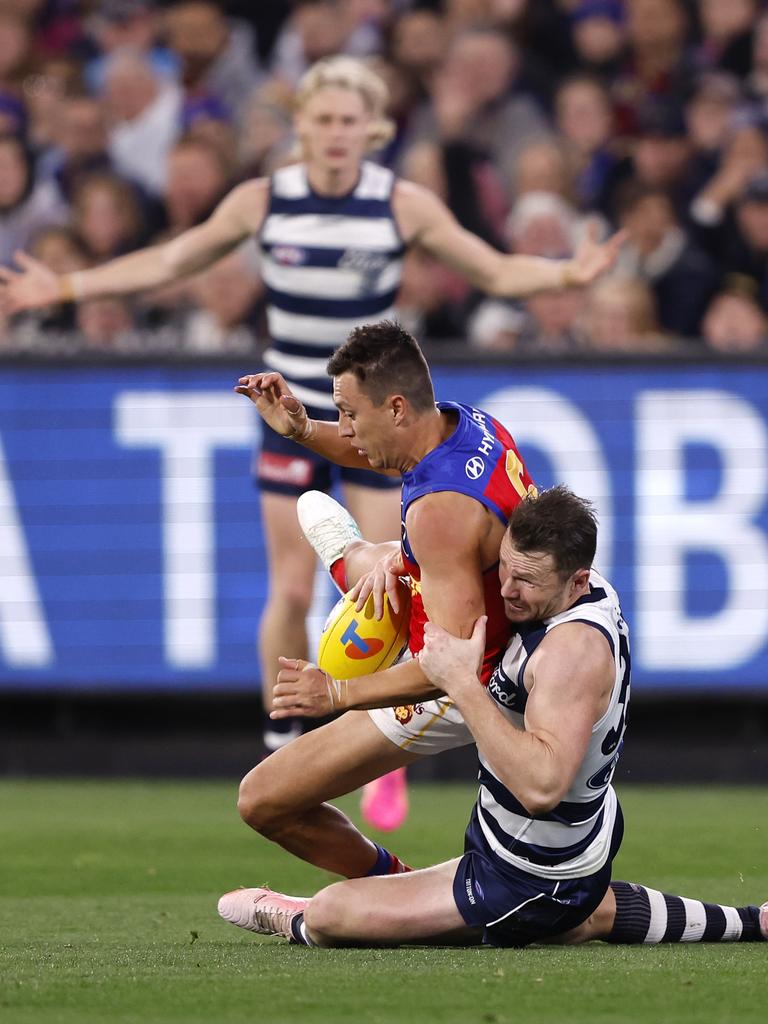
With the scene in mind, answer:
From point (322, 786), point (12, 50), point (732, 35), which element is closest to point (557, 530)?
point (322, 786)

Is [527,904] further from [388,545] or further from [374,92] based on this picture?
[374,92]

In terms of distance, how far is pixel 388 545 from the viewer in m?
5.96

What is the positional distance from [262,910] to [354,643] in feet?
2.70

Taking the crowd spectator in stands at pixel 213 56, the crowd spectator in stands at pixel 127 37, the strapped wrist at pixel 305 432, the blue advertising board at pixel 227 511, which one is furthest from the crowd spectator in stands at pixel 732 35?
the strapped wrist at pixel 305 432

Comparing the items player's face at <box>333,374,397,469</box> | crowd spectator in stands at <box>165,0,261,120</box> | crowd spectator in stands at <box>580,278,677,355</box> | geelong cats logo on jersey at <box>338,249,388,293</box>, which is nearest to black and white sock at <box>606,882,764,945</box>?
player's face at <box>333,374,397,469</box>

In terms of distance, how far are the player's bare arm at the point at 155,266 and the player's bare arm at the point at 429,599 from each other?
347 centimetres

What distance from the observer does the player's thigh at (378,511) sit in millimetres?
7980

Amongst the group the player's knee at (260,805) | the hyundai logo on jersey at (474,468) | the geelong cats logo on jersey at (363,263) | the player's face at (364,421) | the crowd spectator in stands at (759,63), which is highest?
the crowd spectator in stands at (759,63)

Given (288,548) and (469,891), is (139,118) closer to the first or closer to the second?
(288,548)

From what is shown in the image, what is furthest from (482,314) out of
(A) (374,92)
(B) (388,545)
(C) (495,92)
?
(B) (388,545)

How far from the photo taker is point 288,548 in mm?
8172

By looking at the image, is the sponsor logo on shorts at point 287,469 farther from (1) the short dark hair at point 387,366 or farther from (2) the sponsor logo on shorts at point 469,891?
(2) the sponsor logo on shorts at point 469,891

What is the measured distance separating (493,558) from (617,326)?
563cm

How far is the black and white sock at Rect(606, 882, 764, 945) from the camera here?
536 centimetres
